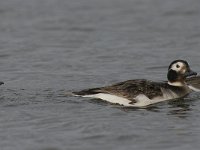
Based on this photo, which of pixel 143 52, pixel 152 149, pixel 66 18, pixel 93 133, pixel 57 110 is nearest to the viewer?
pixel 152 149

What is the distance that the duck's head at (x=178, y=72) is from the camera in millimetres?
16500

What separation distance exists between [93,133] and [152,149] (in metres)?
1.28

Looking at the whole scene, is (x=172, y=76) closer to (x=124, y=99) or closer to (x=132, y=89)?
(x=132, y=89)

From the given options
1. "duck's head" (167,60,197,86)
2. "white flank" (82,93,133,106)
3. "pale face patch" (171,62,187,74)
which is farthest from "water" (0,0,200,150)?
"pale face patch" (171,62,187,74)

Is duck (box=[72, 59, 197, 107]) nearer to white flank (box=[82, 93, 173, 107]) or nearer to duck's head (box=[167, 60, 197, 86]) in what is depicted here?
white flank (box=[82, 93, 173, 107])

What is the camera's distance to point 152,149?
484 inches

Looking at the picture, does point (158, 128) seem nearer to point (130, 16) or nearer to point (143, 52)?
point (143, 52)

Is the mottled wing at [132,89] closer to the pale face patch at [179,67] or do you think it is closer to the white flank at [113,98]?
the white flank at [113,98]

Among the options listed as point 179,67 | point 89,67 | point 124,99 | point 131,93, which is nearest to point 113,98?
point 124,99

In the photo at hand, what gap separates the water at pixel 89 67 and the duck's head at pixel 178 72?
0.49 meters

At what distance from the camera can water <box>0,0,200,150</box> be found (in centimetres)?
1305

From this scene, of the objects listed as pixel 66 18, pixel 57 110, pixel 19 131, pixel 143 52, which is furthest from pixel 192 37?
pixel 19 131

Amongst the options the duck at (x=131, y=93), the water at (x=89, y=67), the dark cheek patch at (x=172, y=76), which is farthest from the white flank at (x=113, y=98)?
the dark cheek patch at (x=172, y=76)

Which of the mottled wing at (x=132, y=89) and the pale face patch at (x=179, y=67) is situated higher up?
the pale face patch at (x=179, y=67)
